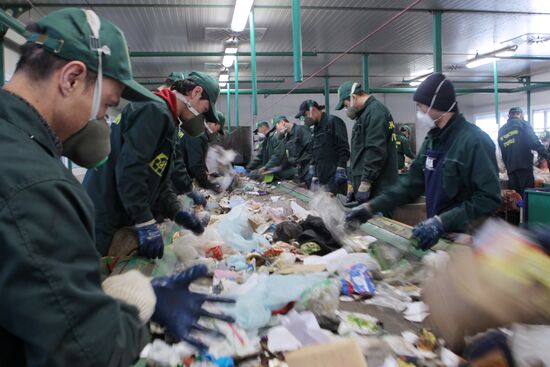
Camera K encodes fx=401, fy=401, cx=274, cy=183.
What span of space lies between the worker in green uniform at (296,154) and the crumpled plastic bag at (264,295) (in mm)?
5521

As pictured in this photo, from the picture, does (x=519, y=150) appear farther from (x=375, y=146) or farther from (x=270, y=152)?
(x=270, y=152)

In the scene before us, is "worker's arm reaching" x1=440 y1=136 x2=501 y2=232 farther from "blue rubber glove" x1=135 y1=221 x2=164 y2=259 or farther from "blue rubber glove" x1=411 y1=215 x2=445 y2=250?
"blue rubber glove" x1=135 y1=221 x2=164 y2=259

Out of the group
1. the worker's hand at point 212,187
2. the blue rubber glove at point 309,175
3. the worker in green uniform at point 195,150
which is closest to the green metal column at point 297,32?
the worker in green uniform at point 195,150

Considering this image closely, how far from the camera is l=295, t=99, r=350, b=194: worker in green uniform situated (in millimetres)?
5734

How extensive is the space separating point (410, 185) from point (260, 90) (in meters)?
10.3

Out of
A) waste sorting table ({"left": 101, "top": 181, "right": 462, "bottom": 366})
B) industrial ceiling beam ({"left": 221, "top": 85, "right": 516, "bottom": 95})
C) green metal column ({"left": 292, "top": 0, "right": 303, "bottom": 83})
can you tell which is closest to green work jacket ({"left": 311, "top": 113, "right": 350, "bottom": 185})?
green metal column ({"left": 292, "top": 0, "right": 303, "bottom": 83})

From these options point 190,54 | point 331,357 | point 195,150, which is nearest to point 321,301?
point 331,357

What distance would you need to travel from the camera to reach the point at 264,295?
153 centimetres

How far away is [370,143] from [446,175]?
181 centimetres

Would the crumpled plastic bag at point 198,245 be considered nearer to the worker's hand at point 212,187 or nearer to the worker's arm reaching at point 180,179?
the worker's arm reaching at point 180,179

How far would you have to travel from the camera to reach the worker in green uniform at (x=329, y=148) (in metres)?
5.73

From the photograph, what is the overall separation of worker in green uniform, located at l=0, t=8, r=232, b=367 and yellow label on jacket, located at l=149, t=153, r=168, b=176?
45.1 inches

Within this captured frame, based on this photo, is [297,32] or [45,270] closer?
[45,270]

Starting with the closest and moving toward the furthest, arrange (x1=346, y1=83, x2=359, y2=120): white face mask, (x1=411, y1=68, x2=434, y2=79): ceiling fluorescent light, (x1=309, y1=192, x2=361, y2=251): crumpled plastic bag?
(x1=309, y1=192, x2=361, y2=251): crumpled plastic bag
(x1=346, y1=83, x2=359, y2=120): white face mask
(x1=411, y1=68, x2=434, y2=79): ceiling fluorescent light
